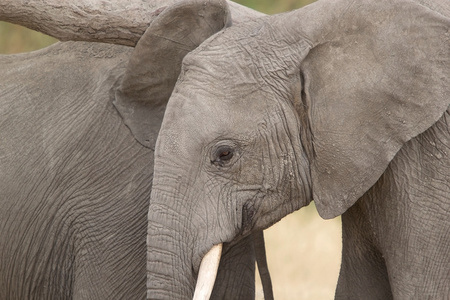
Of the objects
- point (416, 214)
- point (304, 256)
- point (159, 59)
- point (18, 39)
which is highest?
point (18, 39)

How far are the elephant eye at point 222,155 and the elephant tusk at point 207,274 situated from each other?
0.27 m

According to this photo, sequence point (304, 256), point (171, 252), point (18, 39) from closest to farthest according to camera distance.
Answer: point (171, 252) < point (304, 256) < point (18, 39)

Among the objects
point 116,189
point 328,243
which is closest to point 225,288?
point 116,189

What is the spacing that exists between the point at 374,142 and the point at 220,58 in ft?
1.92

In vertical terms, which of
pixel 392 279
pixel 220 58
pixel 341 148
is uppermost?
pixel 220 58

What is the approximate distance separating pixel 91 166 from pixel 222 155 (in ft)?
2.96

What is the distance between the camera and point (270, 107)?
389 centimetres

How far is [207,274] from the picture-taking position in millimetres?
3779

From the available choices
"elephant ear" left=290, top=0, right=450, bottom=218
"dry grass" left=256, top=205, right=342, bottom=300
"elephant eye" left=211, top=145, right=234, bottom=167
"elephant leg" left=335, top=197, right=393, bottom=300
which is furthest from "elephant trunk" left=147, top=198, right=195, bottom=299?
"dry grass" left=256, top=205, right=342, bottom=300

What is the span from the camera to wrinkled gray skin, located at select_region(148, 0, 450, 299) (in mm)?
3814

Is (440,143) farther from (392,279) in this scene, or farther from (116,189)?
(116,189)

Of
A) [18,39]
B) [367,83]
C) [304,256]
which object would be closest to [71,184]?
[367,83]

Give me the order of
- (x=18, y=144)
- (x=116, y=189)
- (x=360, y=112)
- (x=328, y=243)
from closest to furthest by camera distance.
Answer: (x=360, y=112) < (x=116, y=189) < (x=18, y=144) < (x=328, y=243)

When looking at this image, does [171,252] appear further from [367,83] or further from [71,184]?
[71,184]
